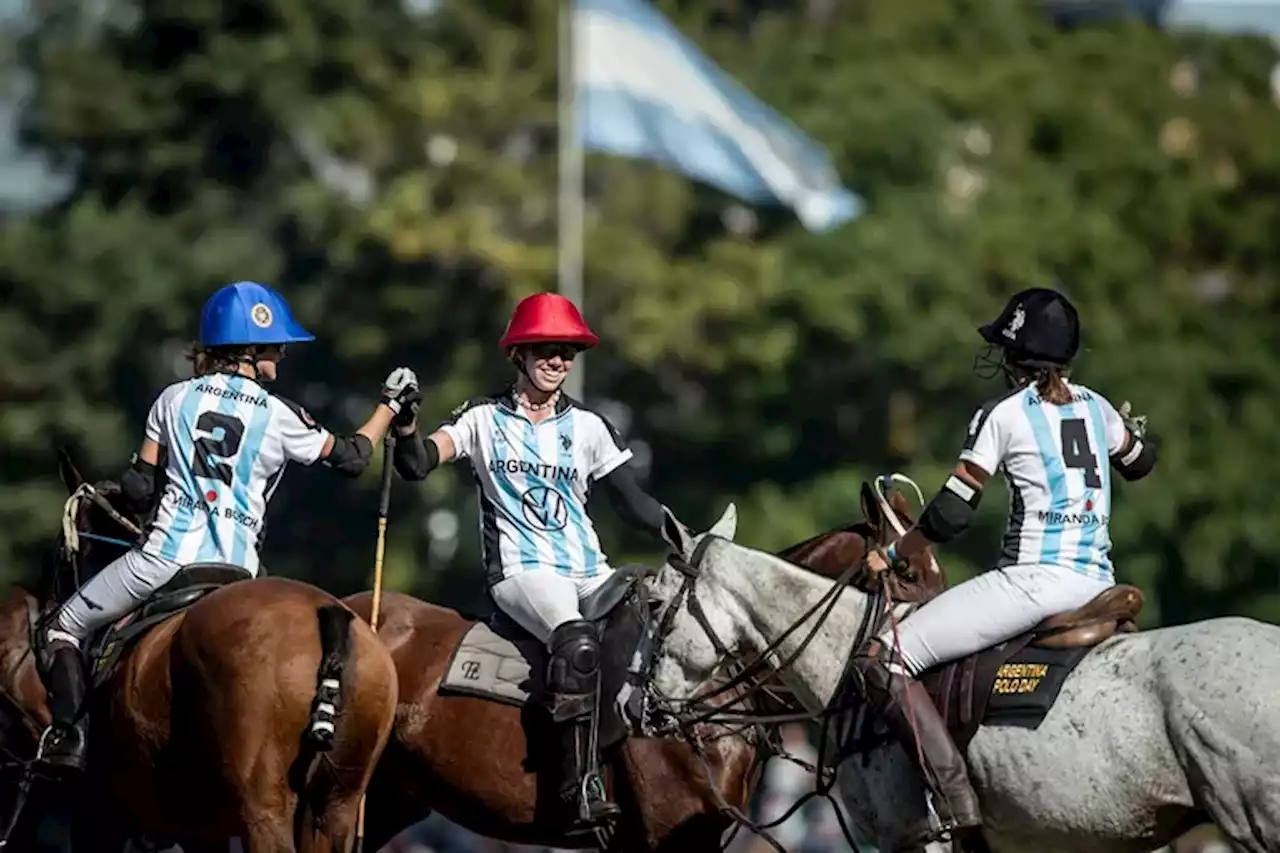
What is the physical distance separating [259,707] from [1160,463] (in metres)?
22.8

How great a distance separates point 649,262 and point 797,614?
847 inches

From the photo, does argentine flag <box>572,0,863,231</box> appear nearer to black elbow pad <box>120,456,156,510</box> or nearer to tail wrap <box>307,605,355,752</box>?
black elbow pad <box>120,456,156,510</box>

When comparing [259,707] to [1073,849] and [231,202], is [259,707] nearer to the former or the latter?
[1073,849]

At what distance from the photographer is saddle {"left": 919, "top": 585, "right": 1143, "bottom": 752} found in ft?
31.9

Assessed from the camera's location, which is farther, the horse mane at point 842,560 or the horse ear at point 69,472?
the horse ear at point 69,472

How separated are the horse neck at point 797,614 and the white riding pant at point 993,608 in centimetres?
38

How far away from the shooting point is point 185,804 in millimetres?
10469

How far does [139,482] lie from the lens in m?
10.6

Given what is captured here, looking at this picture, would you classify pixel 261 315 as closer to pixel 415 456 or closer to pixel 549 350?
pixel 415 456

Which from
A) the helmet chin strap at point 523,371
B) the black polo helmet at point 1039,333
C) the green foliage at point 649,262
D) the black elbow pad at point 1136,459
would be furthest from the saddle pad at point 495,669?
the green foliage at point 649,262

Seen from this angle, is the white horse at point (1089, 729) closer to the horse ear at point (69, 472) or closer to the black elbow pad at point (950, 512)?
the black elbow pad at point (950, 512)

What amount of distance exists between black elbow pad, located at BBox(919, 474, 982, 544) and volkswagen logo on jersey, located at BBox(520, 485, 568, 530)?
1.88 metres

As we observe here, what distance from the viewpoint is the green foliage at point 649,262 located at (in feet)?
103

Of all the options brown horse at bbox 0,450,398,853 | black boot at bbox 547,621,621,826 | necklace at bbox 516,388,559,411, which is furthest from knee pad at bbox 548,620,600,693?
necklace at bbox 516,388,559,411
